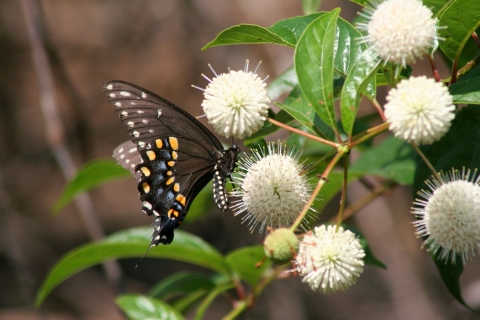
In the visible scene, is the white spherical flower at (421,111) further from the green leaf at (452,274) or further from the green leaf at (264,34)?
the green leaf at (452,274)

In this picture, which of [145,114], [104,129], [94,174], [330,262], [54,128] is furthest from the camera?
[104,129]

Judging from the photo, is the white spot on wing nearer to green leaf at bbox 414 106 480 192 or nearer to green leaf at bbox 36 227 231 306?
green leaf at bbox 36 227 231 306

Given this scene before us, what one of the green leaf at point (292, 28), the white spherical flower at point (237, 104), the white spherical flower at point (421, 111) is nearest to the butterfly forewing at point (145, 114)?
the white spherical flower at point (237, 104)

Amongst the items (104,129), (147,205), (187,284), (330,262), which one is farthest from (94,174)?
(104,129)

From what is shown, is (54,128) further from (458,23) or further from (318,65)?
(458,23)

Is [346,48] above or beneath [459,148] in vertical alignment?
above

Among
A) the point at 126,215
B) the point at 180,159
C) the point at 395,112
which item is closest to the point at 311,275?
the point at 395,112
